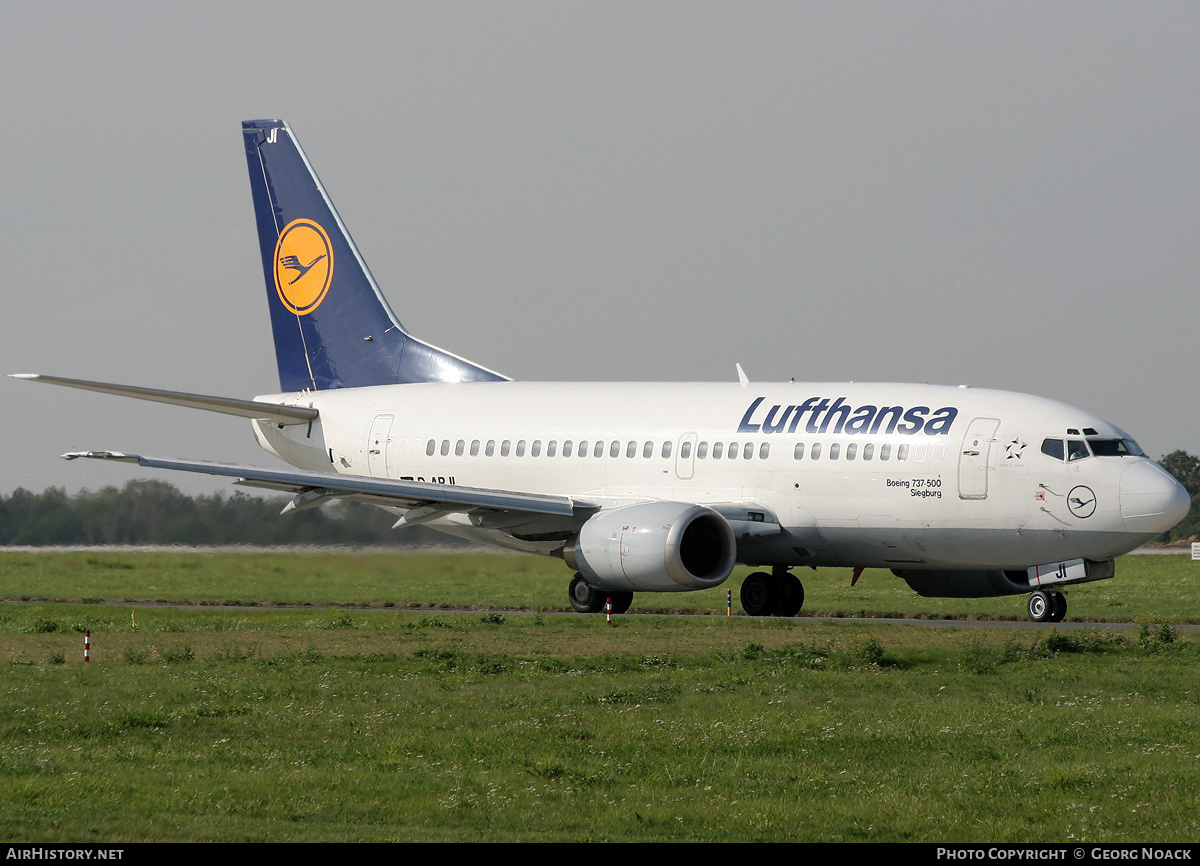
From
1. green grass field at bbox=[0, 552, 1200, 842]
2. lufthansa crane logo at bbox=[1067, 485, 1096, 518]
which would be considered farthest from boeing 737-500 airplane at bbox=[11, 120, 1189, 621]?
green grass field at bbox=[0, 552, 1200, 842]

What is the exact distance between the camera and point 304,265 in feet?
118

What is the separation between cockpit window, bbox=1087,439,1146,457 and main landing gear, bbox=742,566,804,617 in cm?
679

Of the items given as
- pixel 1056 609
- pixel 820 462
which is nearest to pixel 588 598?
pixel 820 462

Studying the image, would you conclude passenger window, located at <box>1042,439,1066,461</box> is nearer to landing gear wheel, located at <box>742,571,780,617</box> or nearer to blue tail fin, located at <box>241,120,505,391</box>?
landing gear wheel, located at <box>742,571,780,617</box>

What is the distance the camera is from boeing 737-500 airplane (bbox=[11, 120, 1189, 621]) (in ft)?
81.5

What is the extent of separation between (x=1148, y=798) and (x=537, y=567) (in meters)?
21.1

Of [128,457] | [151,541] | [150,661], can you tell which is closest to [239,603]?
[151,541]

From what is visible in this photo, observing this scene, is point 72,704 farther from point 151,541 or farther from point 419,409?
point 151,541

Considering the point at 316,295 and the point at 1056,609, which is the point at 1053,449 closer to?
the point at 1056,609

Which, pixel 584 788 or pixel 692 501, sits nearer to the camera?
pixel 584 788

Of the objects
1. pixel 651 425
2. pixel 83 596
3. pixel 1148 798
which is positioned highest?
pixel 651 425

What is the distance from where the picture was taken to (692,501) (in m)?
28.2

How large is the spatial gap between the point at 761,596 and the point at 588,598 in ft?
11.0
